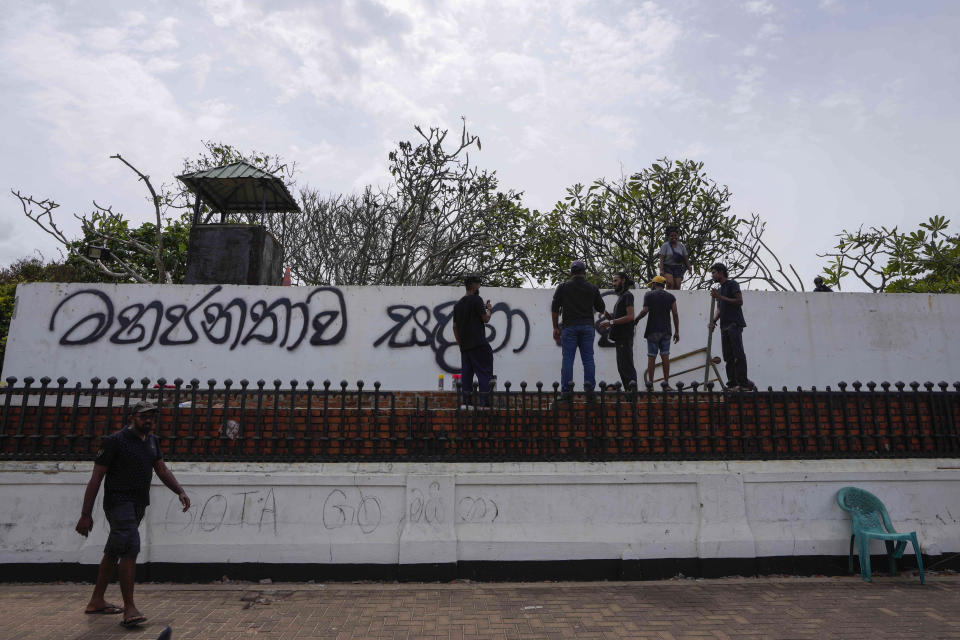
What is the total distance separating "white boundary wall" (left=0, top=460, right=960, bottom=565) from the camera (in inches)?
205

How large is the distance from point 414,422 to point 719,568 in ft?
10.0

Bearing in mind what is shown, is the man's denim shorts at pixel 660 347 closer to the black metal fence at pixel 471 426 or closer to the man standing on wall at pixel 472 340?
the black metal fence at pixel 471 426

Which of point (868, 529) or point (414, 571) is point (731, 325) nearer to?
point (868, 529)

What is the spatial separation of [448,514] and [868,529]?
151 inches

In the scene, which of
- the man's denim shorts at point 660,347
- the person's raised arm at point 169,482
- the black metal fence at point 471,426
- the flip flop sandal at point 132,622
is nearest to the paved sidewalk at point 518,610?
the flip flop sandal at point 132,622

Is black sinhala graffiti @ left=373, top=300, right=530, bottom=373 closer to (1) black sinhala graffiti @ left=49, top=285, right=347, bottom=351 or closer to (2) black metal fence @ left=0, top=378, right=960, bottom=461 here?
(1) black sinhala graffiti @ left=49, top=285, right=347, bottom=351

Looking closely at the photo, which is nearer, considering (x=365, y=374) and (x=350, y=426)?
(x=350, y=426)

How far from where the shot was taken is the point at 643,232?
1889 centimetres

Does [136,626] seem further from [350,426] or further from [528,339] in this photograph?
[528,339]

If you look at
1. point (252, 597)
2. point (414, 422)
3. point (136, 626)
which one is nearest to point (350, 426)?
point (414, 422)

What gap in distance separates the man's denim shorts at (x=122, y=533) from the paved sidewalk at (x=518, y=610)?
492 mm

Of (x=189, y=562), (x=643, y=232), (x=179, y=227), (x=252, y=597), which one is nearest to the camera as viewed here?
(x=252, y=597)

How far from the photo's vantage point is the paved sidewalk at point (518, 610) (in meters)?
4.04

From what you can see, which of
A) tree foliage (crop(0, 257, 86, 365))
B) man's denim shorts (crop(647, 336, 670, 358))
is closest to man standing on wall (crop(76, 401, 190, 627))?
man's denim shorts (crop(647, 336, 670, 358))
